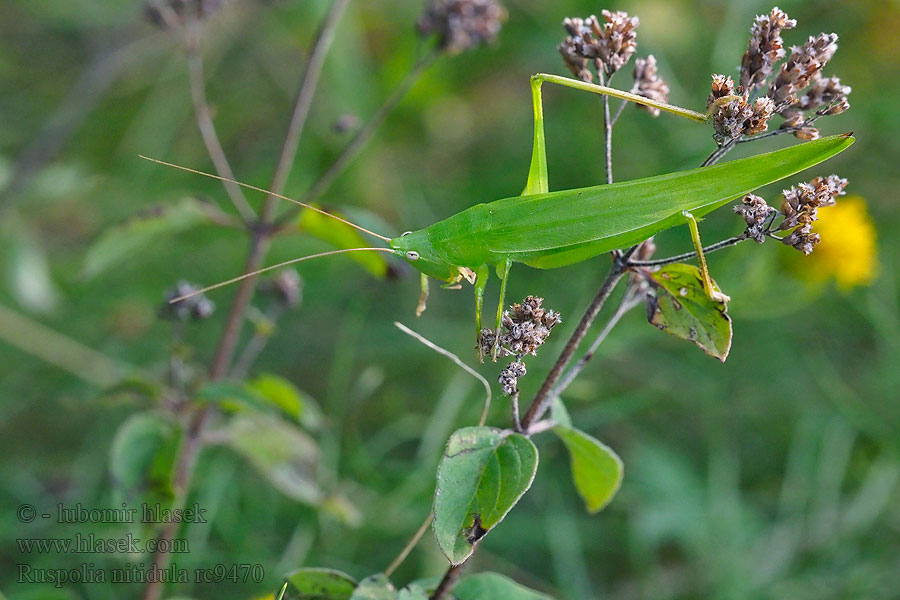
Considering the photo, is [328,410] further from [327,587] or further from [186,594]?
[327,587]

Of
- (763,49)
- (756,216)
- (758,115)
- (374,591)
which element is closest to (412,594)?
(374,591)

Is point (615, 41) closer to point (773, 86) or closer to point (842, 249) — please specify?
point (773, 86)

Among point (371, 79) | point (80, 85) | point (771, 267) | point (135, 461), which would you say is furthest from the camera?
point (371, 79)

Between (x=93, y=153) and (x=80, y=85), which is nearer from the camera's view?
(x=80, y=85)

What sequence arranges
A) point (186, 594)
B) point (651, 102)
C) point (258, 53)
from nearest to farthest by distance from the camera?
point (651, 102) → point (186, 594) → point (258, 53)

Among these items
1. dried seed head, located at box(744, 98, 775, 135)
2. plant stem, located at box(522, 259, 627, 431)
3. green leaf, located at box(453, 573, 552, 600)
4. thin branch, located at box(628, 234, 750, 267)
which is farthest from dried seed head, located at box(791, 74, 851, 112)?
green leaf, located at box(453, 573, 552, 600)

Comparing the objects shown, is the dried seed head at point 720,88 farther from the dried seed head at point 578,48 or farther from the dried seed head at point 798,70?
the dried seed head at point 578,48

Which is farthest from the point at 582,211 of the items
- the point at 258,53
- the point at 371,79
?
the point at 258,53

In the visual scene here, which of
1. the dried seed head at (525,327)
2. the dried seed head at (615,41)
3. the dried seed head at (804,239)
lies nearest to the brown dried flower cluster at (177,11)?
the dried seed head at (615,41)
